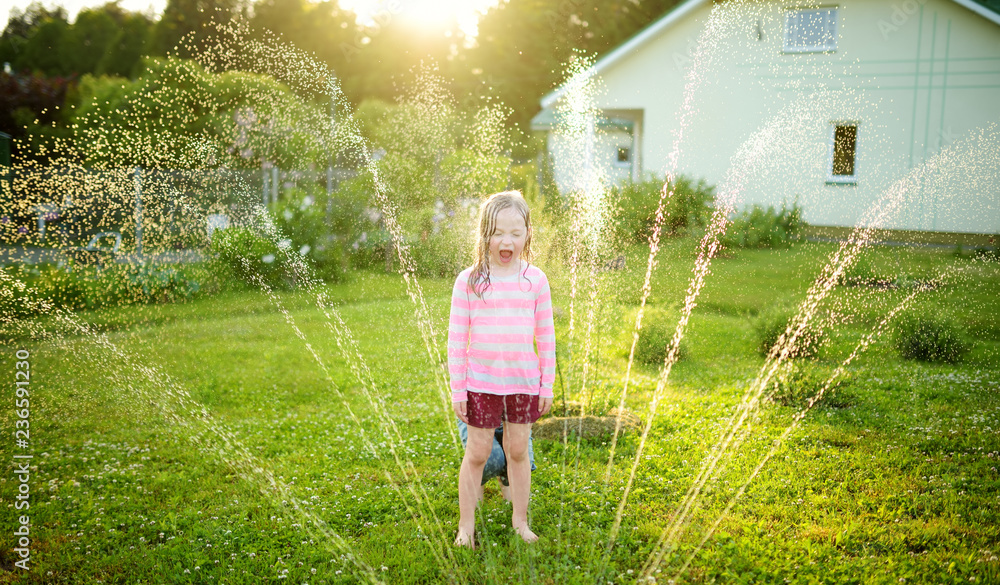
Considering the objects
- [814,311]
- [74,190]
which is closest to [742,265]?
[814,311]

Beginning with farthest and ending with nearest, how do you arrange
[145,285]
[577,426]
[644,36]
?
[644,36] → [145,285] → [577,426]

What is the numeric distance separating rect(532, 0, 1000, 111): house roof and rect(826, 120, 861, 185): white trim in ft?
11.0

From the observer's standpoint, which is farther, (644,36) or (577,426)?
(644,36)

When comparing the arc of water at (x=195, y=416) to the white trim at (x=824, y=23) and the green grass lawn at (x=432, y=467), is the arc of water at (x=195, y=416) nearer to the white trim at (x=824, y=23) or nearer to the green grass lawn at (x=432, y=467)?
the green grass lawn at (x=432, y=467)

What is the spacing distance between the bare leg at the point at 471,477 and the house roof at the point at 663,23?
56.1 feet

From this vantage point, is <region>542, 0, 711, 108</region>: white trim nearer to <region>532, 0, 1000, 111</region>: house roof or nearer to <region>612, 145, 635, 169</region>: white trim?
<region>532, 0, 1000, 111</region>: house roof

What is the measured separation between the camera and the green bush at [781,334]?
7828mm

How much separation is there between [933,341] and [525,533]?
6245 mm

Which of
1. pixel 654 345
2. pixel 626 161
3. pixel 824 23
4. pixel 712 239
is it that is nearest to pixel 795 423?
pixel 654 345

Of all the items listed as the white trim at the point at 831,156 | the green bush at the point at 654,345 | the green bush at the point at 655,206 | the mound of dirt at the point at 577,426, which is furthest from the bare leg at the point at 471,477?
the white trim at the point at 831,156

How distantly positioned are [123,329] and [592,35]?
25107 mm

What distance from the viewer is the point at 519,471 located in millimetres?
3551

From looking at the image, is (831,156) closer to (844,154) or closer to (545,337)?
(844,154)

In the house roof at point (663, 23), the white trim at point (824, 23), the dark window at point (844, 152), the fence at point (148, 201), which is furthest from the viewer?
the dark window at point (844, 152)
